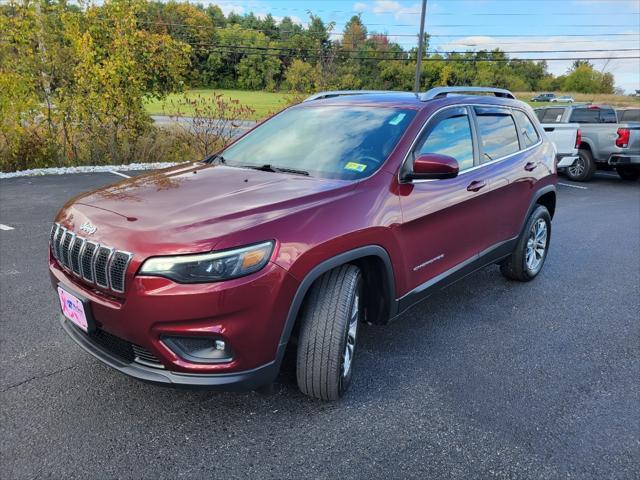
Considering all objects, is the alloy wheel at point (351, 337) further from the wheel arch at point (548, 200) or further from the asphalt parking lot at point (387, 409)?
the wheel arch at point (548, 200)

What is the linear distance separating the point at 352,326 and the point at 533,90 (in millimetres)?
91970

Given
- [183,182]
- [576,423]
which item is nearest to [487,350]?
[576,423]

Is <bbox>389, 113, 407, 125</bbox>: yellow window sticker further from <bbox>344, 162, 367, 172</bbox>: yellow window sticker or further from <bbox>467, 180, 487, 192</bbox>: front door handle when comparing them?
<bbox>467, 180, 487, 192</bbox>: front door handle

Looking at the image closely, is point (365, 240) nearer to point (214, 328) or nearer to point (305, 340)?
point (305, 340)

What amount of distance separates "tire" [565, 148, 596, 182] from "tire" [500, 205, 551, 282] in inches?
326

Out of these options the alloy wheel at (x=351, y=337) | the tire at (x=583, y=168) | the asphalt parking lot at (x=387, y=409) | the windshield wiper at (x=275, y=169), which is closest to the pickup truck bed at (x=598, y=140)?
the tire at (x=583, y=168)

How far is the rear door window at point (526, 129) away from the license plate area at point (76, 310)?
4020 mm

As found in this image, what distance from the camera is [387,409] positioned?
9.06ft

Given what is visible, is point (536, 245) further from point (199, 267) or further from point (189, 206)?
point (199, 267)

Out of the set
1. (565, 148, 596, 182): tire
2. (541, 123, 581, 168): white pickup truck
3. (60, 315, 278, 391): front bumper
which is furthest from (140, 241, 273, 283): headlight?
(565, 148, 596, 182): tire

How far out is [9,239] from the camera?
18.9ft

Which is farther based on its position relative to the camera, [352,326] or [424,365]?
[424,365]

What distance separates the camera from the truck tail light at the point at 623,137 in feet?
36.5

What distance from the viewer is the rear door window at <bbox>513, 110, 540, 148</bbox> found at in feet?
15.2
